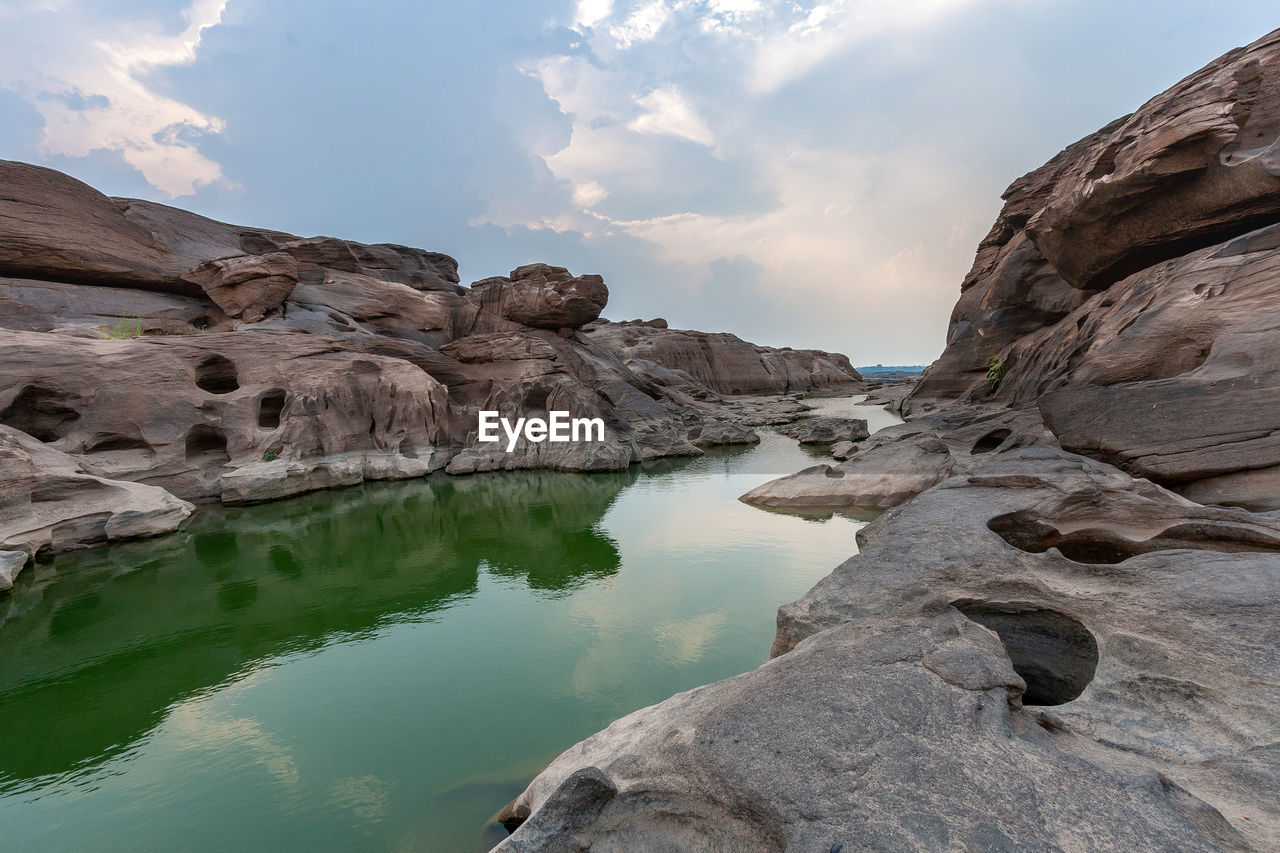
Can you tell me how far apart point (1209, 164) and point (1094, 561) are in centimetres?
1110

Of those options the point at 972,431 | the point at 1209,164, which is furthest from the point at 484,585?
the point at 1209,164

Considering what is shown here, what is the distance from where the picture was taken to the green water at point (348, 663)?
382cm

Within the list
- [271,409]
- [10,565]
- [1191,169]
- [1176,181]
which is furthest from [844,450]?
[10,565]

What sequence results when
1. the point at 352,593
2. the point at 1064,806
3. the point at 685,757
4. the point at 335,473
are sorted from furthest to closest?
the point at 335,473 < the point at 352,593 < the point at 685,757 < the point at 1064,806

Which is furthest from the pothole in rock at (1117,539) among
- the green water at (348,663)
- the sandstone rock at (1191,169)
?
the sandstone rock at (1191,169)

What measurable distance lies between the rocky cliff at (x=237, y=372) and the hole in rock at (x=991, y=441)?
1059 cm

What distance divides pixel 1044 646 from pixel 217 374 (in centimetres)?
2021

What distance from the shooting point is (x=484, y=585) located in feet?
27.9

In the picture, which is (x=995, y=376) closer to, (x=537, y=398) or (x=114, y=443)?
(x=537, y=398)

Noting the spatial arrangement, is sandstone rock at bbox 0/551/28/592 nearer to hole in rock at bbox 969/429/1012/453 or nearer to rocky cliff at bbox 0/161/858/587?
rocky cliff at bbox 0/161/858/587

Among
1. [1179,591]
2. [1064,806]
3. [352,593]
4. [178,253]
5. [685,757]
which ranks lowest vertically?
[352,593]

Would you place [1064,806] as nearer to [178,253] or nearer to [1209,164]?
[1209,164]

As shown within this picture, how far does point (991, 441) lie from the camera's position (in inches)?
507

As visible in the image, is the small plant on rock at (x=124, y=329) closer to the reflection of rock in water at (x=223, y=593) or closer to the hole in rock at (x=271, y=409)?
the hole in rock at (x=271, y=409)
